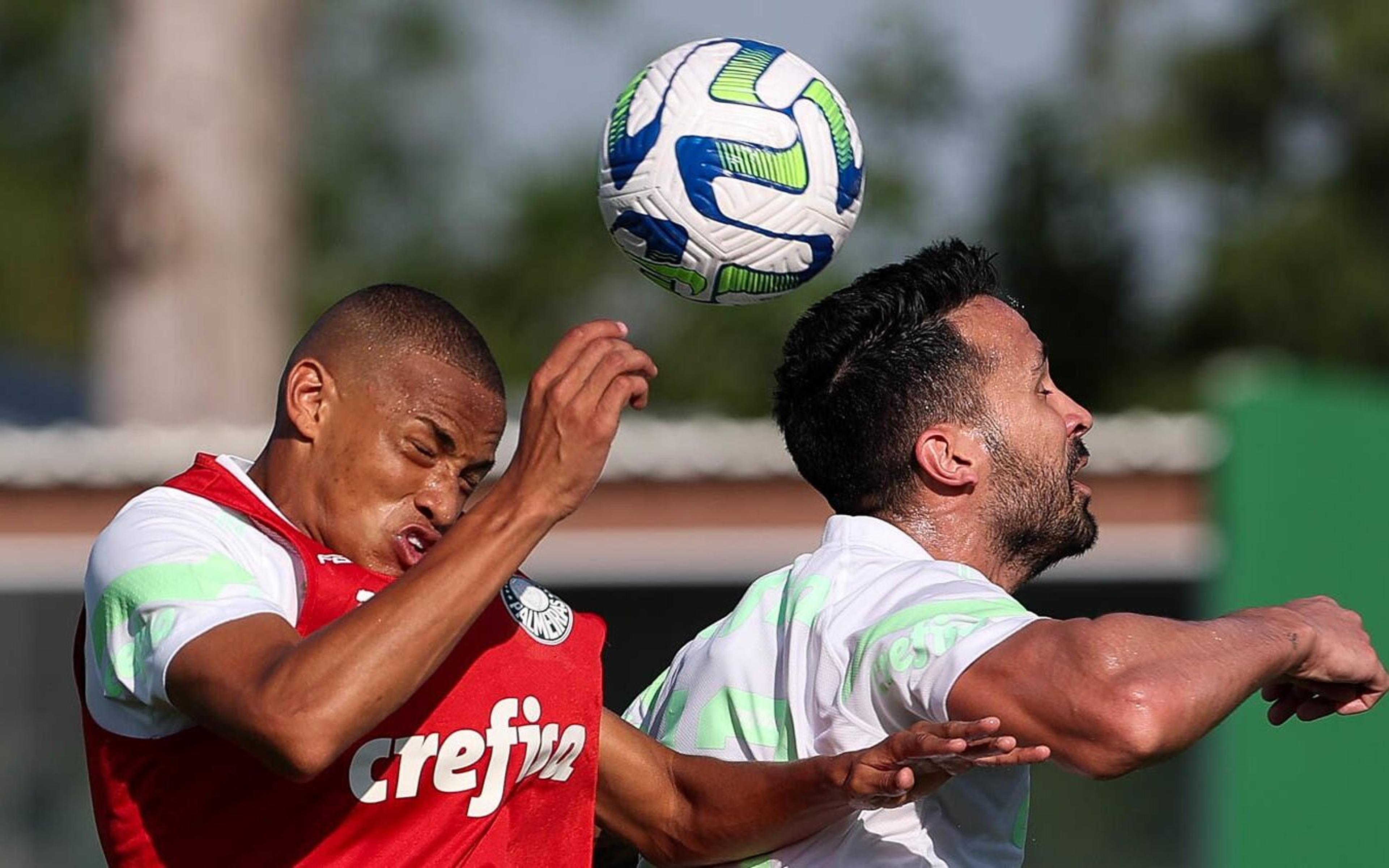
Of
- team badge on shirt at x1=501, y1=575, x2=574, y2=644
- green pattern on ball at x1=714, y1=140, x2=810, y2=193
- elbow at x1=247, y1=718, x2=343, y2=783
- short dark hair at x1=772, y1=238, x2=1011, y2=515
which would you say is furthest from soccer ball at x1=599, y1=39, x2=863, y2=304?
elbow at x1=247, y1=718, x2=343, y2=783

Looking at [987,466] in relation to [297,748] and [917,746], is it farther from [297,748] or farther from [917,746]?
[297,748]

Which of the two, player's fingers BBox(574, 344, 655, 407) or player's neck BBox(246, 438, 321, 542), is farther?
Result: player's neck BBox(246, 438, 321, 542)

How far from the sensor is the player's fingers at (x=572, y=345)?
2.79 meters

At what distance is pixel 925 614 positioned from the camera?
2943mm

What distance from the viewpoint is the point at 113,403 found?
11852mm

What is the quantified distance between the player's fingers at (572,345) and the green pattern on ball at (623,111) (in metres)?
0.79

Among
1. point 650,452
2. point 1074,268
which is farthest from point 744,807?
point 1074,268

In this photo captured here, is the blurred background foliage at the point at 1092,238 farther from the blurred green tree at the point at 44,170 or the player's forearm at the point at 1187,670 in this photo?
the player's forearm at the point at 1187,670

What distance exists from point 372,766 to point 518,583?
0.51 m

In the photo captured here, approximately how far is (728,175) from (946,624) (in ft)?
3.15

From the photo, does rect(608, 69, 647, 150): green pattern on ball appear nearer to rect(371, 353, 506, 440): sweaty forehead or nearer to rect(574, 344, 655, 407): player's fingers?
rect(371, 353, 506, 440): sweaty forehead

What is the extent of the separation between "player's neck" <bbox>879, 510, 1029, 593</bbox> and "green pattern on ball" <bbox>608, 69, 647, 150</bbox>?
0.86 m

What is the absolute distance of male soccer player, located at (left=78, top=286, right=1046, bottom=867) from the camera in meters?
2.65

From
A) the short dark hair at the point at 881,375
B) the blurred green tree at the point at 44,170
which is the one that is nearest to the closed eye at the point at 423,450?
the short dark hair at the point at 881,375
